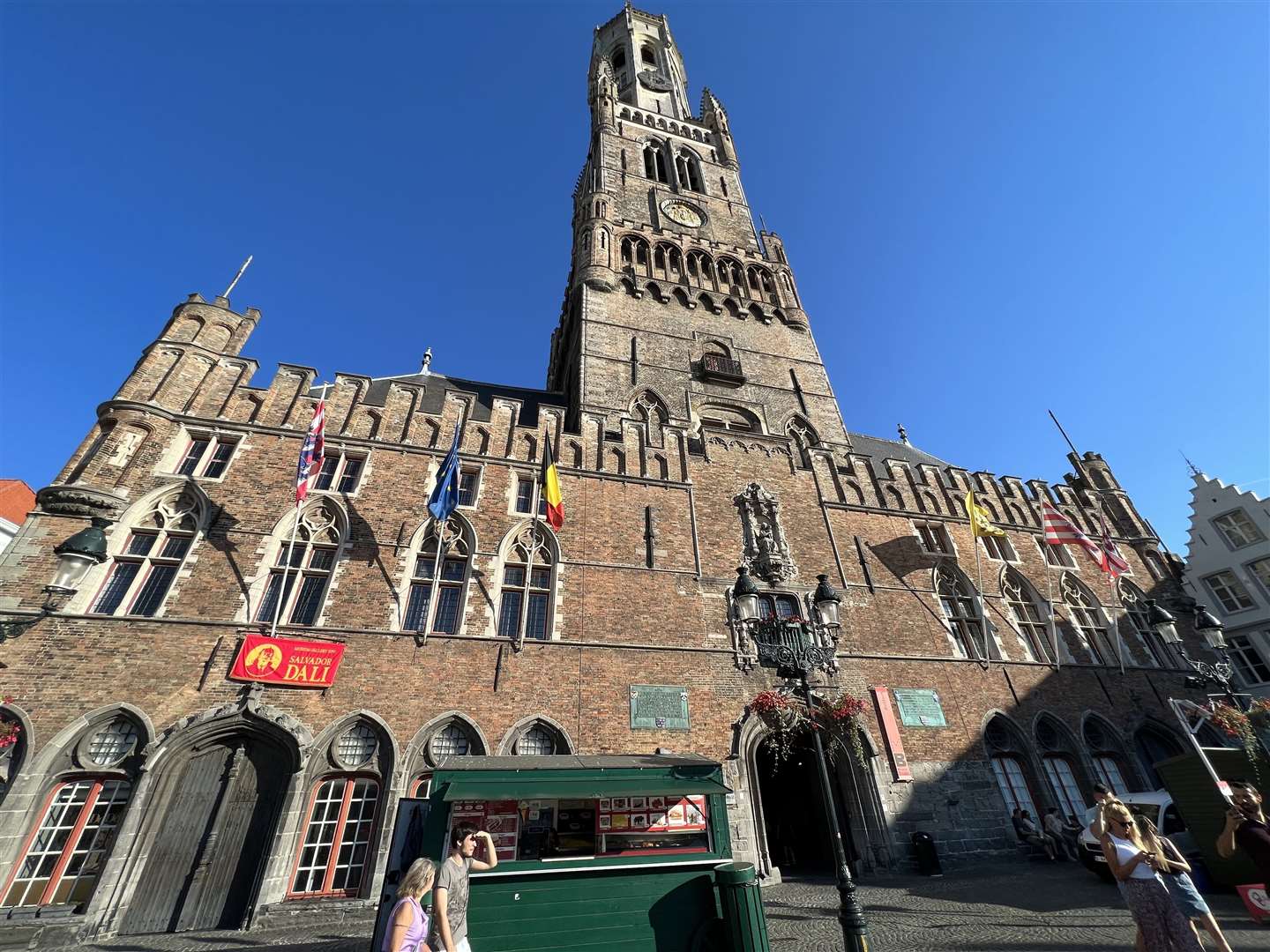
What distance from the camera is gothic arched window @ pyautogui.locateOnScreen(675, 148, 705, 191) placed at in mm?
32875

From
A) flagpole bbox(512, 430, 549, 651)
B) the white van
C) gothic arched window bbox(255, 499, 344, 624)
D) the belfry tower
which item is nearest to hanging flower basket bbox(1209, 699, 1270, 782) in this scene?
the white van

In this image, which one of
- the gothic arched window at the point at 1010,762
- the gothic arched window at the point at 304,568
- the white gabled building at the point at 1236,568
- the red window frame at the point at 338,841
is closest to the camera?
the red window frame at the point at 338,841

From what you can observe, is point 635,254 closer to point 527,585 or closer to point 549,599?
point 527,585

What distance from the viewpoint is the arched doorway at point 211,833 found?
9609mm

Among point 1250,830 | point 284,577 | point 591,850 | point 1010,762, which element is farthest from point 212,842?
point 1010,762

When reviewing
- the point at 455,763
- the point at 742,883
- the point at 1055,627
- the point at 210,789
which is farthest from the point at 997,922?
the point at 210,789

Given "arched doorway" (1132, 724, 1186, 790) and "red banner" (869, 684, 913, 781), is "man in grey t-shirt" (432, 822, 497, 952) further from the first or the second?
"arched doorway" (1132, 724, 1186, 790)

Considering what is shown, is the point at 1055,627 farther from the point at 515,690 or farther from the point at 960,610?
the point at 515,690

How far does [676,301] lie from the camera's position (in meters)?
24.8

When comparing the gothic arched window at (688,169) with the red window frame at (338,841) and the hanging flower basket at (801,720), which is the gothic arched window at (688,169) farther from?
the red window frame at (338,841)

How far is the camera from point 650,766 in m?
7.66

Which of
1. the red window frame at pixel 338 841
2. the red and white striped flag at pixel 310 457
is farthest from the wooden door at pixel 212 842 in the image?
the red and white striped flag at pixel 310 457

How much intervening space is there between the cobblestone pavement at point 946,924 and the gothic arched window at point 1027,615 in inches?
288

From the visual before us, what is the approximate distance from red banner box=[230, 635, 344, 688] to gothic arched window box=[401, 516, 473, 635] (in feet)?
5.42
